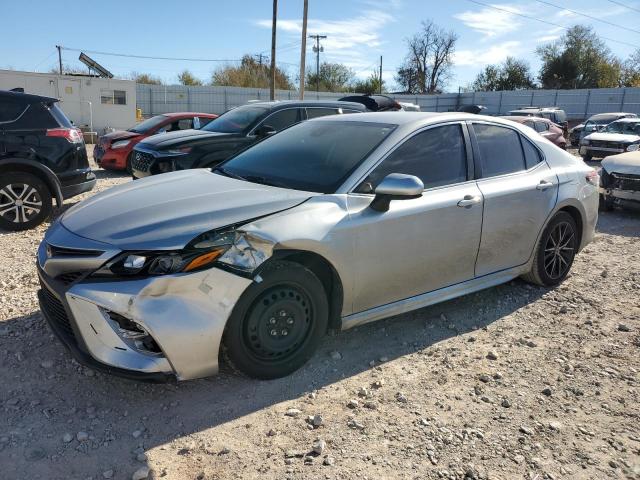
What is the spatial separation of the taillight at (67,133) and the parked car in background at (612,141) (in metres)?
15.8

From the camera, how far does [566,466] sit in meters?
2.63

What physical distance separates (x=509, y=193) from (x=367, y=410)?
2222mm

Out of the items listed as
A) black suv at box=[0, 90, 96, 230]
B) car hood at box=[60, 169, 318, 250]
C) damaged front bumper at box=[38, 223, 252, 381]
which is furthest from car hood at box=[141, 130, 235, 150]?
damaged front bumper at box=[38, 223, 252, 381]

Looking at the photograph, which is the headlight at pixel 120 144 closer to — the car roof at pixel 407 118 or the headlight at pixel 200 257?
the car roof at pixel 407 118

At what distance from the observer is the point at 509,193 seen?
4281 mm

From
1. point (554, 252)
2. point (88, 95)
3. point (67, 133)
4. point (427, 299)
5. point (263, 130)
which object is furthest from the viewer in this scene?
point (88, 95)

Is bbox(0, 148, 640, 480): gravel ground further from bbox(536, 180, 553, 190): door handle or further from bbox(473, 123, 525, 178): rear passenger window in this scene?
bbox(473, 123, 525, 178): rear passenger window

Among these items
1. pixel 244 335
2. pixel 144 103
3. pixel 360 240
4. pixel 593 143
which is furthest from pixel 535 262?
pixel 144 103

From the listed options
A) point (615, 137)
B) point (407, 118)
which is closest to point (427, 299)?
point (407, 118)

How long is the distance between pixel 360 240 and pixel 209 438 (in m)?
1.45

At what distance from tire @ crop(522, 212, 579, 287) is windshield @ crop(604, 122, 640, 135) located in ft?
53.6

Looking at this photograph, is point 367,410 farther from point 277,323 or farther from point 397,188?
point 397,188

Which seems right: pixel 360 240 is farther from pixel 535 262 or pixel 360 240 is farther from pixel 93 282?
pixel 535 262

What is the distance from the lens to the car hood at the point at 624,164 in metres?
8.38
